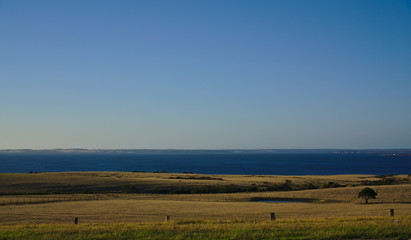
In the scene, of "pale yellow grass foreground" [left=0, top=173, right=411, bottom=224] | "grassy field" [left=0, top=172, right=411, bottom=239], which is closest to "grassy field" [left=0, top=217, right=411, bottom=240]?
"grassy field" [left=0, top=172, right=411, bottom=239]

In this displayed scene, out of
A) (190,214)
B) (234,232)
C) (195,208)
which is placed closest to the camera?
(234,232)

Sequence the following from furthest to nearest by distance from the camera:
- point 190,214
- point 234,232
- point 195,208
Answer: point 195,208 < point 190,214 < point 234,232

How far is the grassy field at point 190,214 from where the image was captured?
1405 centimetres

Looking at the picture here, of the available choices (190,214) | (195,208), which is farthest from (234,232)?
(195,208)

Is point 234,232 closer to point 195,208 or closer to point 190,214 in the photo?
point 190,214

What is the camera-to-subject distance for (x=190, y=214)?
28266 mm

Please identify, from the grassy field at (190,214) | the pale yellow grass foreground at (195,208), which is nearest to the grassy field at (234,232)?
the grassy field at (190,214)

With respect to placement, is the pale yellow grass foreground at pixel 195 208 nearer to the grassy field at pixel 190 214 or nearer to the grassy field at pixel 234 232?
the grassy field at pixel 190 214

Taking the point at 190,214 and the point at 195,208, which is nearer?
the point at 190,214

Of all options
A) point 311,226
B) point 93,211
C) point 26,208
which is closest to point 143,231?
point 311,226

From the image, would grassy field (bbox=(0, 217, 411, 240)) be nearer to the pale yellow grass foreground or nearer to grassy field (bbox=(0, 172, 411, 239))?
grassy field (bbox=(0, 172, 411, 239))

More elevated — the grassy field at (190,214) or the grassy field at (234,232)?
the grassy field at (234,232)

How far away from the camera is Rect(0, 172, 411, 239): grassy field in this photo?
46.1ft

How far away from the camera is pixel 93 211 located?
2992cm
